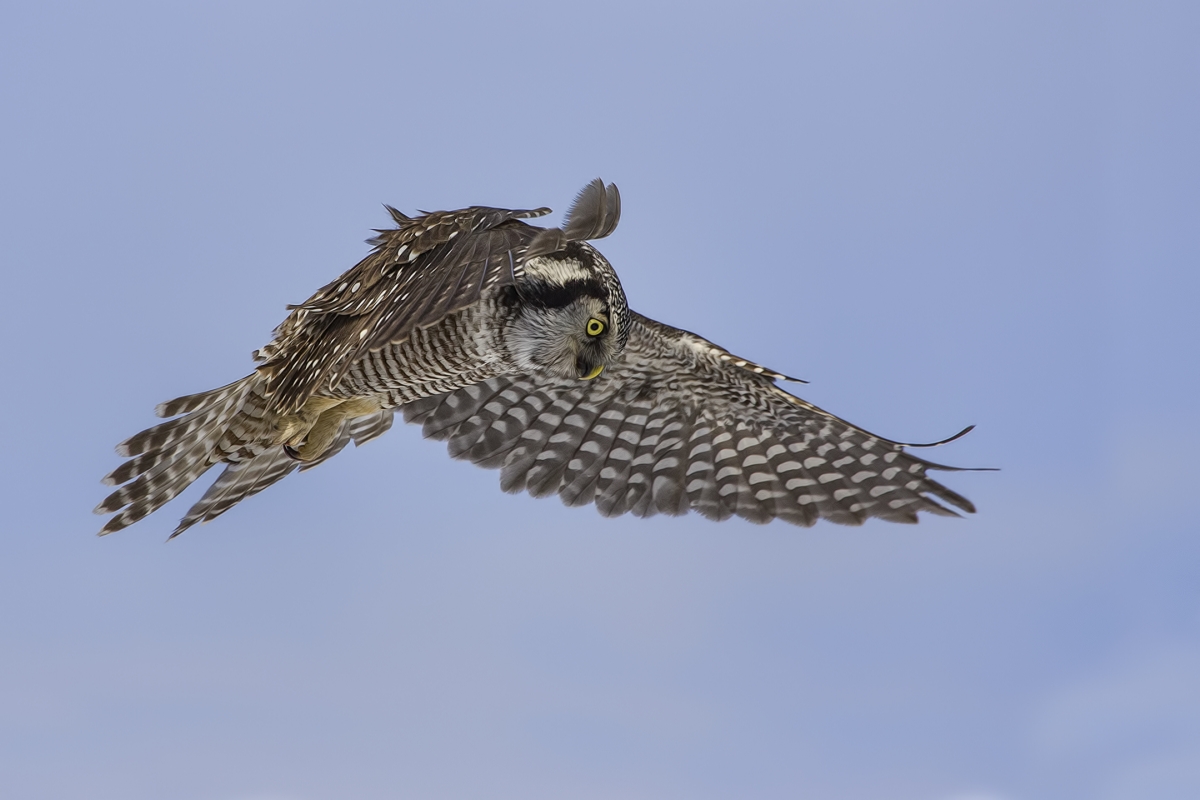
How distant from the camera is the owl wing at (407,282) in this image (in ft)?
13.6

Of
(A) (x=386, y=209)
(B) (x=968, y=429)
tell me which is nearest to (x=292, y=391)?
(A) (x=386, y=209)

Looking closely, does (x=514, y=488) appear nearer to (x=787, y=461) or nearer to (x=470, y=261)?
(x=787, y=461)

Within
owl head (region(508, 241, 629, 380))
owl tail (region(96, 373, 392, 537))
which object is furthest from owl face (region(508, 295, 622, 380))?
owl tail (region(96, 373, 392, 537))

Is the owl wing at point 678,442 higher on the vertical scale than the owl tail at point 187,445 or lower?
higher

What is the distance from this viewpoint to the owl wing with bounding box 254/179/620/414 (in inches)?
163

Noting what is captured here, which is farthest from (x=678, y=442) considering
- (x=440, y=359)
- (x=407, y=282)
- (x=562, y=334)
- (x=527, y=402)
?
(x=407, y=282)

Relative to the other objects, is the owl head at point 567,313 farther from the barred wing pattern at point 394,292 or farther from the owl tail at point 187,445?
the owl tail at point 187,445

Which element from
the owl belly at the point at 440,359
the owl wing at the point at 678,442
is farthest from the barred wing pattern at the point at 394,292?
the owl wing at the point at 678,442

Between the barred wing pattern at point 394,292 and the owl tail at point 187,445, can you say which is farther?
the owl tail at point 187,445

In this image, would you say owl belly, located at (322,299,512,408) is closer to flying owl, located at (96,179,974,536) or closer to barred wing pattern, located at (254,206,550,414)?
flying owl, located at (96,179,974,536)

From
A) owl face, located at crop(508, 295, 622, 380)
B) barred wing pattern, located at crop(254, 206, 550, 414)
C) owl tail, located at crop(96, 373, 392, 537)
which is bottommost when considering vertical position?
owl tail, located at crop(96, 373, 392, 537)

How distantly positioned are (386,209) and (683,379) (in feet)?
5.83

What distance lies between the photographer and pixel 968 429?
490 centimetres

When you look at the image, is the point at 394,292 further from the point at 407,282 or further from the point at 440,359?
the point at 440,359
